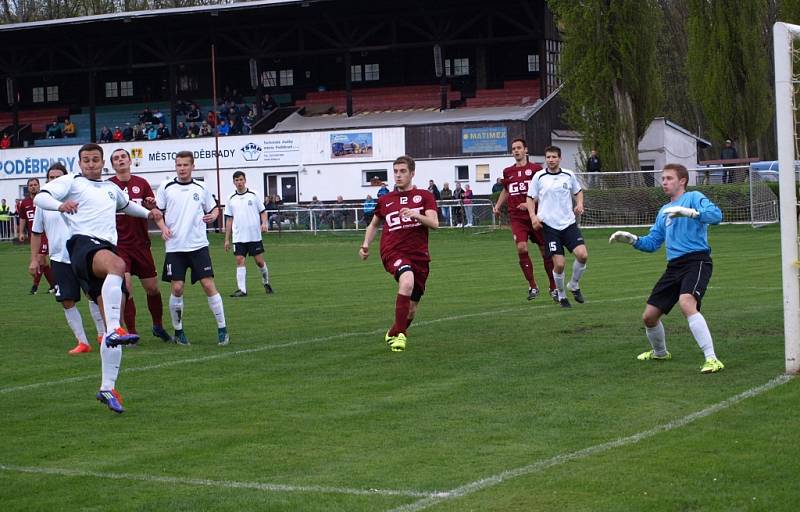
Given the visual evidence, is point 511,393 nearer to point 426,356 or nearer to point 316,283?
point 426,356

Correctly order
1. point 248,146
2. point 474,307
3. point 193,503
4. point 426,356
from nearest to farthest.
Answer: point 193,503 → point 426,356 → point 474,307 → point 248,146

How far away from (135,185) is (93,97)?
4646cm

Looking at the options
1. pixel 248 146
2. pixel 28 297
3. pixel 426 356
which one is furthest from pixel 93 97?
pixel 426 356

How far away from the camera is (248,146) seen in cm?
5181

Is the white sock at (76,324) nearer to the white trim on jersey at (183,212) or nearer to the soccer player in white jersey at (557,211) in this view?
the white trim on jersey at (183,212)

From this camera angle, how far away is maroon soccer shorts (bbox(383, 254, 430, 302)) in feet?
41.8

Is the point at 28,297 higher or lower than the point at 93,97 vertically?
lower

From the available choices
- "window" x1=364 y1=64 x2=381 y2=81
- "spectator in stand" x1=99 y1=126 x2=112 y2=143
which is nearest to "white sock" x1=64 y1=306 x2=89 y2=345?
"spectator in stand" x1=99 y1=126 x2=112 y2=143

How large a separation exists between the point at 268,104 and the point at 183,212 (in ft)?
149

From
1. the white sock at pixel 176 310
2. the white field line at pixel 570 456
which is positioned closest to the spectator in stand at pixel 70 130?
the white sock at pixel 176 310

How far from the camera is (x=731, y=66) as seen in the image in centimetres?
4888

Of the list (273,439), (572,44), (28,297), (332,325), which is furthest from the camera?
(572,44)

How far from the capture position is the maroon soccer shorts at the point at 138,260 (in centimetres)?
1379

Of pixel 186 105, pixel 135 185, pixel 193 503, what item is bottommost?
pixel 193 503
